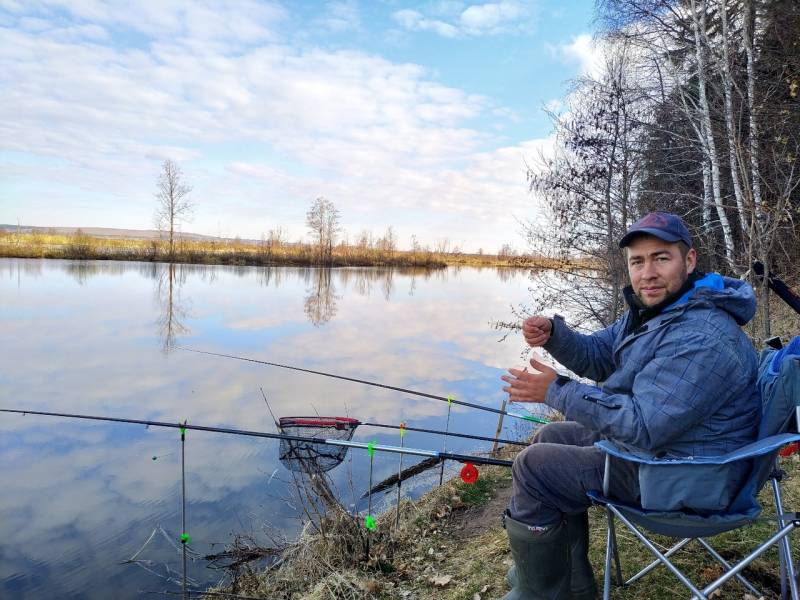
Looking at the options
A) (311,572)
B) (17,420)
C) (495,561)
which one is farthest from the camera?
(17,420)

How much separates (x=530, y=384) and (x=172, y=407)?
7811 mm

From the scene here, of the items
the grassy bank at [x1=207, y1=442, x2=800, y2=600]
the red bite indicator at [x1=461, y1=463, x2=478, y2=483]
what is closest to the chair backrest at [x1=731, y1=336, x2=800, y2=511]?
the grassy bank at [x1=207, y1=442, x2=800, y2=600]

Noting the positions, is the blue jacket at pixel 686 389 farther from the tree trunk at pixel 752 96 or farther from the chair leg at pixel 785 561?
the tree trunk at pixel 752 96

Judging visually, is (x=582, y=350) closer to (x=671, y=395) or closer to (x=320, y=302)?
(x=671, y=395)

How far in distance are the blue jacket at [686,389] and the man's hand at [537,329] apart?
0.51 meters

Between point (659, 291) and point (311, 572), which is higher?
point (659, 291)

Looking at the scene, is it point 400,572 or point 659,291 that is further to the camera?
point 400,572

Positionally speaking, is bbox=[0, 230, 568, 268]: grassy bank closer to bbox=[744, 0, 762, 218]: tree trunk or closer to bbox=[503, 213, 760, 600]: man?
bbox=[744, 0, 762, 218]: tree trunk

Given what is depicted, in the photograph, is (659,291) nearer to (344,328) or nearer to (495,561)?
(495,561)

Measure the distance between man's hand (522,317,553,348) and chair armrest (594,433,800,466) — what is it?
27.8 inches

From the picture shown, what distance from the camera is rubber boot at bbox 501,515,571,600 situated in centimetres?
206

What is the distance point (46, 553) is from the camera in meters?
4.48

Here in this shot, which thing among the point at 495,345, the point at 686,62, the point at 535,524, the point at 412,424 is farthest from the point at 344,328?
the point at 535,524

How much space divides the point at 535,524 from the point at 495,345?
13237 mm
